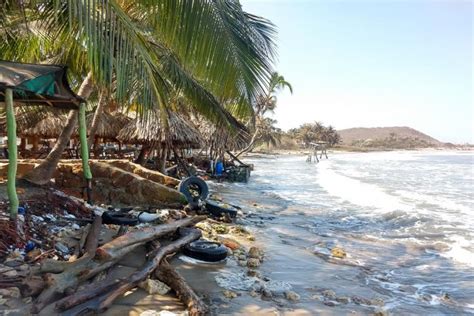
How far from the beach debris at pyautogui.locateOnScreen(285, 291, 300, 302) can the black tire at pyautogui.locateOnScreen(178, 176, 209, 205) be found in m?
5.08

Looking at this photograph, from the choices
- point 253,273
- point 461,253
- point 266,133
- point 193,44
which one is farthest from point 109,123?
point 266,133

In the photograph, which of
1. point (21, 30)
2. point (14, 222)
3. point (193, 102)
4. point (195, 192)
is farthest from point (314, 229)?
point (21, 30)

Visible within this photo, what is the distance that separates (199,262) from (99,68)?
290cm

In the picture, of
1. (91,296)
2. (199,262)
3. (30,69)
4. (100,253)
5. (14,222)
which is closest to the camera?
(91,296)

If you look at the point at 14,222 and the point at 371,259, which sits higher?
the point at 14,222

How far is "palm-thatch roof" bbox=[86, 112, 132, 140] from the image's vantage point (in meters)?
16.2

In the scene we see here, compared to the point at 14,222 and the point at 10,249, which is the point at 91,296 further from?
the point at 14,222

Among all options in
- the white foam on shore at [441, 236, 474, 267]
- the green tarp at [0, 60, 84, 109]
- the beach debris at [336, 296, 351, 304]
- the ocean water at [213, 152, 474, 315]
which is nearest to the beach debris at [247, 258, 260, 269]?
the ocean water at [213, 152, 474, 315]

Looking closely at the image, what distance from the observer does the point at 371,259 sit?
24.4 feet

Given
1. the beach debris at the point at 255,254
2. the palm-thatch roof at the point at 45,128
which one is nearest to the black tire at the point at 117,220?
the beach debris at the point at 255,254

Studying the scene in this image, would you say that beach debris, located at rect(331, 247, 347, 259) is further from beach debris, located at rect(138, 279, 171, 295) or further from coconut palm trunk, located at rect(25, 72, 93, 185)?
coconut palm trunk, located at rect(25, 72, 93, 185)

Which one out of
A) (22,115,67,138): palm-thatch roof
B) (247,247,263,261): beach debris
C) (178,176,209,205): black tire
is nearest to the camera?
(247,247,263,261): beach debris

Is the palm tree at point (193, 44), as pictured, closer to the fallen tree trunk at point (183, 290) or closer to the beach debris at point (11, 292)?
the fallen tree trunk at point (183, 290)

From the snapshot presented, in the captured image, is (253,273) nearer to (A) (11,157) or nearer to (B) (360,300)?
(B) (360,300)
